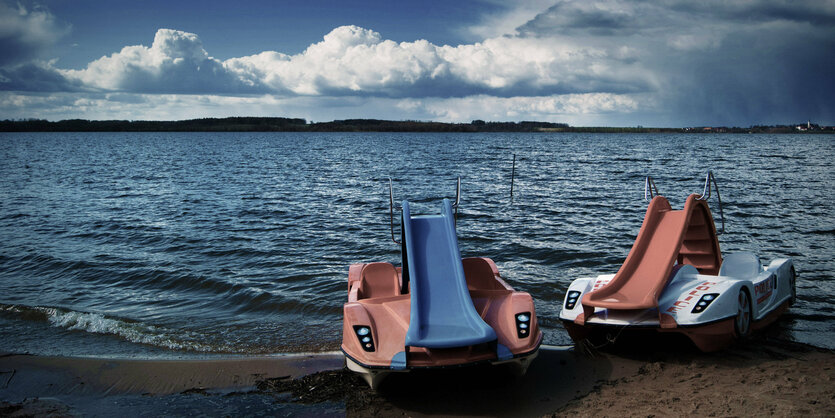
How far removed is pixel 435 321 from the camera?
21.4 feet

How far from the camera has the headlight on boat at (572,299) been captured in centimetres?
803

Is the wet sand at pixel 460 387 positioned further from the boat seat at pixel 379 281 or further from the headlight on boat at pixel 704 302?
the boat seat at pixel 379 281

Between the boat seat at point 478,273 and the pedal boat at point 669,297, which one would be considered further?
the boat seat at point 478,273

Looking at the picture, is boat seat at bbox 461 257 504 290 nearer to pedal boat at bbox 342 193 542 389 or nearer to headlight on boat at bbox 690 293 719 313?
pedal boat at bbox 342 193 542 389

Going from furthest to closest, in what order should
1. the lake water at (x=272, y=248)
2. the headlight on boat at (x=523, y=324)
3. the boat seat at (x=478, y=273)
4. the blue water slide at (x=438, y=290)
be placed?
the lake water at (x=272, y=248), the boat seat at (x=478, y=273), the headlight on boat at (x=523, y=324), the blue water slide at (x=438, y=290)

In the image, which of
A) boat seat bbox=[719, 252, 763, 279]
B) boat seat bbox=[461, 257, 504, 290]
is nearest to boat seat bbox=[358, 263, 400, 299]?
boat seat bbox=[461, 257, 504, 290]

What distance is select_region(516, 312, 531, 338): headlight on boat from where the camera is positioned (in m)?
6.51

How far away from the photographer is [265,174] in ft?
151

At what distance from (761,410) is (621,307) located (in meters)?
1.95

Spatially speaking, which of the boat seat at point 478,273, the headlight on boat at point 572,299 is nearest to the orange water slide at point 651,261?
the headlight on boat at point 572,299

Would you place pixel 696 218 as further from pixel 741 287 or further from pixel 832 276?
pixel 832 276

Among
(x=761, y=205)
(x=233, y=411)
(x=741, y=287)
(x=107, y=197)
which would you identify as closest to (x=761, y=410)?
(x=741, y=287)

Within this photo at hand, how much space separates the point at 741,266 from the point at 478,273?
4513mm

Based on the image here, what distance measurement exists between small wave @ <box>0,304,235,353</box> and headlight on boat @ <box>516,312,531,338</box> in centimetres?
474
